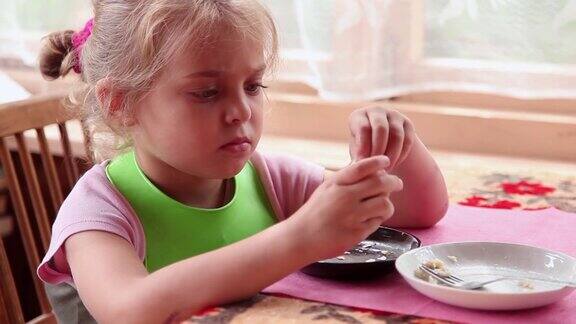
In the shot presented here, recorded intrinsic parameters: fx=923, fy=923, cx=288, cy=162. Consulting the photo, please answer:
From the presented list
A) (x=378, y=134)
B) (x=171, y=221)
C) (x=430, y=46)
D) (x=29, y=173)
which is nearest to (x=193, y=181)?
(x=171, y=221)

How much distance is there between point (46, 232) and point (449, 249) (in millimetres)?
733

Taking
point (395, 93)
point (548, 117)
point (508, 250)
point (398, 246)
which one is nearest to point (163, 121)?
point (398, 246)

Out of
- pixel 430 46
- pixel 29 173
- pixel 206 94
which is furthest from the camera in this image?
pixel 430 46

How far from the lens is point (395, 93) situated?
1.82 meters

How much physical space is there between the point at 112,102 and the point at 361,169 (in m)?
0.44

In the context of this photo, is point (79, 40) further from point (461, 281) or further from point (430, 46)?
point (430, 46)

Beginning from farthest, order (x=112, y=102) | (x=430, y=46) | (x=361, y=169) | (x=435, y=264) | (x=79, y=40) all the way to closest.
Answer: (x=430, y=46), (x=79, y=40), (x=112, y=102), (x=435, y=264), (x=361, y=169)

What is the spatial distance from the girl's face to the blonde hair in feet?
0.06

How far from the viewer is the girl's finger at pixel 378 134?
3.34 feet

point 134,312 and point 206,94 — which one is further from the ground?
point 206,94

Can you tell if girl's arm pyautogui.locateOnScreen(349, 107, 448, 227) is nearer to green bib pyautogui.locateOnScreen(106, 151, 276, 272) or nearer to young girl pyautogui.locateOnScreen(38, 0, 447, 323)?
young girl pyautogui.locateOnScreen(38, 0, 447, 323)

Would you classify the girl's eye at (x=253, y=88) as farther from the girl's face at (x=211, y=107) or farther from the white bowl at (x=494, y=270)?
the white bowl at (x=494, y=270)

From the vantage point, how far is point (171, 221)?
1.13m

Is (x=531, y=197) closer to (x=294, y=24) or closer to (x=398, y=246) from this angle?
(x=398, y=246)
